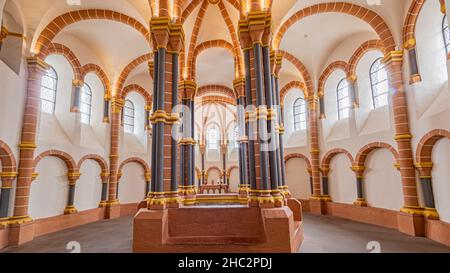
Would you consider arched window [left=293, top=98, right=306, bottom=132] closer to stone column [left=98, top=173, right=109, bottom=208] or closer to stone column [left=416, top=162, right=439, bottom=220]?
stone column [left=416, top=162, right=439, bottom=220]

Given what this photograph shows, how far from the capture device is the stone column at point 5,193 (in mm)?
6973

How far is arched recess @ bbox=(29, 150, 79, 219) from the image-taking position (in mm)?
8438

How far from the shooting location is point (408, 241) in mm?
6871

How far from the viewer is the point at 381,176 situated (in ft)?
31.1

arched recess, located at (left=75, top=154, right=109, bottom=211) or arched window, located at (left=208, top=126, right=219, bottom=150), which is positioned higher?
arched window, located at (left=208, top=126, right=219, bottom=150)

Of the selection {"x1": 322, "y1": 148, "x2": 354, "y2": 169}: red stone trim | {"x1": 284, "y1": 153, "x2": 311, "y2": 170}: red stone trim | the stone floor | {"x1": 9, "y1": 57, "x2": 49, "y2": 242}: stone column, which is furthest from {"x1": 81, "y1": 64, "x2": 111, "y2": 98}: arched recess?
{"x1": 322, "y1": 148, "x2": 354, "y2": 169}: red stone trim

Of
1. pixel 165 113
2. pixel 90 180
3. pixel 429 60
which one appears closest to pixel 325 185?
pixel 429 60

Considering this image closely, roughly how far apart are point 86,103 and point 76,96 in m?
1.00

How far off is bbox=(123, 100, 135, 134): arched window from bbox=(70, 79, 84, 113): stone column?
3.26 metres

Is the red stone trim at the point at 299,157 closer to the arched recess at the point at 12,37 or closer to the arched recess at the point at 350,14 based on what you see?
the arched recess at the point at 350,14
